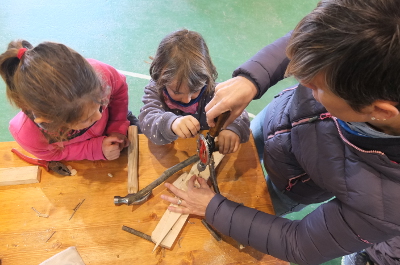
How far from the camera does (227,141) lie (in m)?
1.10

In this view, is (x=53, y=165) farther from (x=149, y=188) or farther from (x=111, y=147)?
(x=149, y=188)

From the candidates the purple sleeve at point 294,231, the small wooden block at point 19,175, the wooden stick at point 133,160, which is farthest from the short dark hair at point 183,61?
the small wooden block at point 19,175

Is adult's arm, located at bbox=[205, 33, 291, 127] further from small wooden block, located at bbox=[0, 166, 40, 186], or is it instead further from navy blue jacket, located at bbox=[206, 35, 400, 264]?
small wooden block, located at bbox=[0, 166, 40, 186]

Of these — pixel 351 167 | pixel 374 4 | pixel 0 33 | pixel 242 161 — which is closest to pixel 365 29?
pixel 374 4

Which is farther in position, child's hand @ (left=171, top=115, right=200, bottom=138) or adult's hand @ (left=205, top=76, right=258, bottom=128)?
child's hand @ (left=171, top=115, right=200, bottom=138)

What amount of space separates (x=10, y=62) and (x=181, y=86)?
584 mm

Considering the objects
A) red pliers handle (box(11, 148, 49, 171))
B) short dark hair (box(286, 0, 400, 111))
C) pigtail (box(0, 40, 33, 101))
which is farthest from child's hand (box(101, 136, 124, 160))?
short dark hair (box(286, 0, 400, 111))

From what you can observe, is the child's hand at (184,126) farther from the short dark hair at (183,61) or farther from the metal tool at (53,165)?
the metal tool at (53,165)

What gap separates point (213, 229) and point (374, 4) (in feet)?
2.73

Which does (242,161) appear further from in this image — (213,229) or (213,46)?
(213,46)

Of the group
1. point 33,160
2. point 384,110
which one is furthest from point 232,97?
point 33,160

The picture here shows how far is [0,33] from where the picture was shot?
2.48 metres

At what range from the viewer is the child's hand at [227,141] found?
1.10 metres

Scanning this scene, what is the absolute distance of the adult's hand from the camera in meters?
0.94
